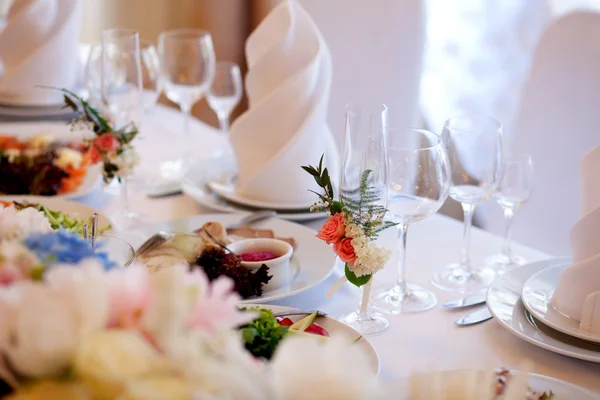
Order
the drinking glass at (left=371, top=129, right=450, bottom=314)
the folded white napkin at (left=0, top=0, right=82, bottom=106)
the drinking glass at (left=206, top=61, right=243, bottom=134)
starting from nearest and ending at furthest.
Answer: the drinking glass at (left=371, top=129, right=450, bottom=314) < the drinking glass at (left=206, top=61, right=243, bottom=134) < the folded white napkin at (left=0, top=0, right=82, bottom=106)

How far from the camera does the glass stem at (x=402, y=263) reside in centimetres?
120

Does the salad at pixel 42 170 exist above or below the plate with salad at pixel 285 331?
above

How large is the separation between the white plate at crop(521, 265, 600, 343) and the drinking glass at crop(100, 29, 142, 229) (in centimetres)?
81

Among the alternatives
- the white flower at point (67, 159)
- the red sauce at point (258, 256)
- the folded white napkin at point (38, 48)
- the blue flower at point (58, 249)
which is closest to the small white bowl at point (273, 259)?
the red sauce at point (258, 256)

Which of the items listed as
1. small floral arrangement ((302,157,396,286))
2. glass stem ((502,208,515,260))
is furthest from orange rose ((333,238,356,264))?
glass stem ((502,208,515,260))

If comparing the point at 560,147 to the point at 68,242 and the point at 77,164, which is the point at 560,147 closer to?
the point at 77,164

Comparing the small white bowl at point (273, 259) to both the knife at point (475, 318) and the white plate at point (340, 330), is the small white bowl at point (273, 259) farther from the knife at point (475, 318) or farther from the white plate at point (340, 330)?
the knife at point (475, 318)

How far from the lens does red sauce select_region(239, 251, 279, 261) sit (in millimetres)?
1246

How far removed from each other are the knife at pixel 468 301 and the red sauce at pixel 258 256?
30 centimetres

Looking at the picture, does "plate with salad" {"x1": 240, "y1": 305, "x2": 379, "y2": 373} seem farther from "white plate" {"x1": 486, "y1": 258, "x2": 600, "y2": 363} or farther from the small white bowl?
"white plate" {"x1": 486, "y1": 258, "x2": 600, "y2": 363}

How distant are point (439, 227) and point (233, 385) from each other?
112cm

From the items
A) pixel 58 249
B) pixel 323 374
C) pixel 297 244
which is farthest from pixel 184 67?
pixel 323 374

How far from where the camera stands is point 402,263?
1218mm

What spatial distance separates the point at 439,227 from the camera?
61.5 inches
